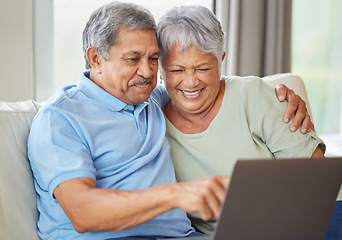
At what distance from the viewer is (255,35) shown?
3.59 meters

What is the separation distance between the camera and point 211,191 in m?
1.05

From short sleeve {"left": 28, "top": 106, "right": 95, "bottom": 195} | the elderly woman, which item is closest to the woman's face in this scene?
the elderly woman

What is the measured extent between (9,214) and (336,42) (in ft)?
11.8

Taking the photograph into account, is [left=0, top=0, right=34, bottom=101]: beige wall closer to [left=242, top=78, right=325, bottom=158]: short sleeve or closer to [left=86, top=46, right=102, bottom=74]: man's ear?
[left=86, top=46, right=102, bottom=74]: man's ear

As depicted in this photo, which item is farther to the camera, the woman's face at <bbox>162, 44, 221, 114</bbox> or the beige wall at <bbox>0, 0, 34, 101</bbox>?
the beige wall at <bbox>0, 0, 34, 101</bbox>

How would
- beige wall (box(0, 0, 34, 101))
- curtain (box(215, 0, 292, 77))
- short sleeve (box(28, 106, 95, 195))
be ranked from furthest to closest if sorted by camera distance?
curtain (box(215, 0, 292, 77)), beige wall (box(0, 0, 34, 101)), short sleeve (box(28, 106, 95, 195))

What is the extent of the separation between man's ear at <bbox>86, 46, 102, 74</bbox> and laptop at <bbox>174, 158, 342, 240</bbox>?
2.63 feet

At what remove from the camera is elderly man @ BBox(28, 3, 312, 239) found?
1.34 m

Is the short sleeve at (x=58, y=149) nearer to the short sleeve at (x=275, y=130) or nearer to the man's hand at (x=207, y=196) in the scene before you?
the man's hand at (x=207, y=196)

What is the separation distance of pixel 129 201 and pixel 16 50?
205cm

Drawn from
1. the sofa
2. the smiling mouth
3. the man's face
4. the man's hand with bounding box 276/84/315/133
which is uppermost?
the man's face

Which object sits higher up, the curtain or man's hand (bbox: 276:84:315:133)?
the curtain

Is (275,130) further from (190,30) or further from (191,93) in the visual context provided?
(190,30)

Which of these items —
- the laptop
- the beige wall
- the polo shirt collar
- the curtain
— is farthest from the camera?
the curtain
